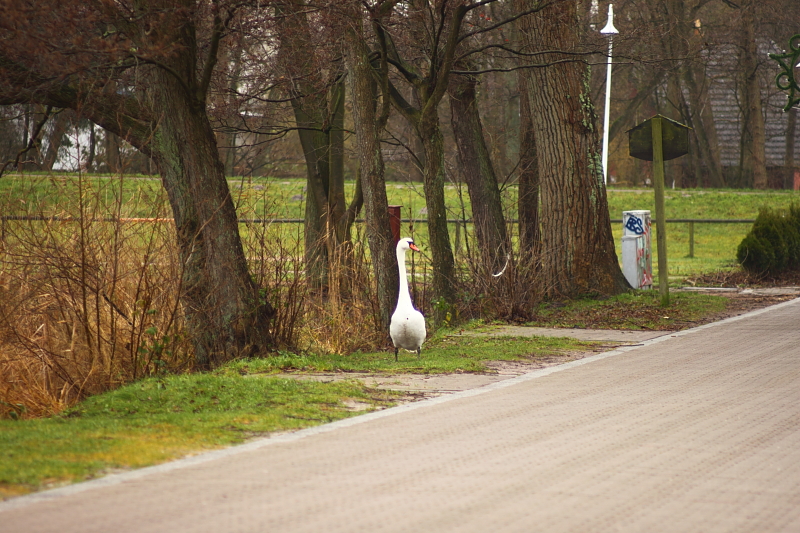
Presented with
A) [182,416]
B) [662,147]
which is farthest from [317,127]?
[182,416]

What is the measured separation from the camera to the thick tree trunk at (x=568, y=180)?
58.0ft

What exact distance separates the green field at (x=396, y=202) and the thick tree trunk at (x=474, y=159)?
1.35 ft

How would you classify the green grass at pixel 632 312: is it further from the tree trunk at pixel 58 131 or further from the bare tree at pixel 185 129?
the tree trunk at pixel 58 131

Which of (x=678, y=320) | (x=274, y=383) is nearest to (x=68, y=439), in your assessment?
(x=274, y=383)

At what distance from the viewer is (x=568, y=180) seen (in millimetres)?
17797

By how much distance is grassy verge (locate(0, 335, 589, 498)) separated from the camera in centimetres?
615

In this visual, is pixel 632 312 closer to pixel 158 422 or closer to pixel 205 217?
pixel 205 217

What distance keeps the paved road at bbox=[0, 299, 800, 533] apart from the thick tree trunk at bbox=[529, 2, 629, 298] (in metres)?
8.48

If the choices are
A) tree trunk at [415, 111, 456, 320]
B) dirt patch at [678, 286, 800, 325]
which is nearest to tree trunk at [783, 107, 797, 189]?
dirt patch at [678, 286, 800, 325]

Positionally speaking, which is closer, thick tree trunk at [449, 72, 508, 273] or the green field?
the green field

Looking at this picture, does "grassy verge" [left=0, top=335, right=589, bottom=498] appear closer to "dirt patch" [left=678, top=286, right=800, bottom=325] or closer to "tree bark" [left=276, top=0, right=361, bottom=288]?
"tree bark" [left=276, top=0, right=361, bottom=288]

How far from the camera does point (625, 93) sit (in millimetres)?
52250

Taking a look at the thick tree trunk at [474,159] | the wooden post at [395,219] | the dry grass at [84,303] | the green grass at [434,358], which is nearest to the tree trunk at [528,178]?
the thick tree trunk at [474,159]

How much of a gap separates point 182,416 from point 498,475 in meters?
2.83
